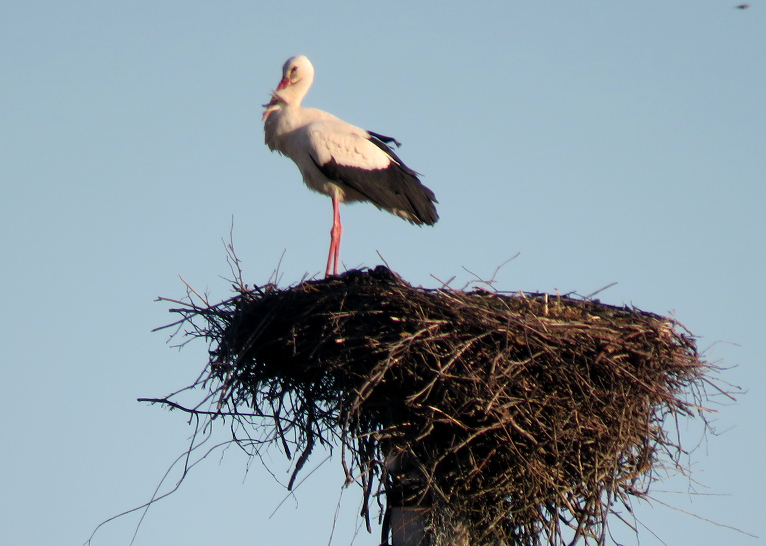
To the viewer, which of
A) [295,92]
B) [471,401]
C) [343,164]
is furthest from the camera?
[295,92]

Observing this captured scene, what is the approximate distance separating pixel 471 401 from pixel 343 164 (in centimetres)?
348

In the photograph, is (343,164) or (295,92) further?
(295,92)

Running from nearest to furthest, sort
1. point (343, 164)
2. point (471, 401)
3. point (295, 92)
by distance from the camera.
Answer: point (471, 401) < point (343, 164) < point (295, 92)

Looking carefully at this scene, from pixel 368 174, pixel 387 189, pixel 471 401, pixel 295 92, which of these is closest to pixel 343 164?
pixel 368 174

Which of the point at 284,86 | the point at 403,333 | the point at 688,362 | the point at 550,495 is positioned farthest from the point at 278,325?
the point at 284,86

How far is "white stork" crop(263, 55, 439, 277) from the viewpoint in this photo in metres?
8.70

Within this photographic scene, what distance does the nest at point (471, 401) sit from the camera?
5.70 m

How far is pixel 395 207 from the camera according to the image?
8703mm

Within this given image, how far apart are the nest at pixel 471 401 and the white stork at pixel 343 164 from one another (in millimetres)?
2568

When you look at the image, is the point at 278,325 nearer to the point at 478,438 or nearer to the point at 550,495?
the point at 478,438

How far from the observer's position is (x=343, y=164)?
869 cm

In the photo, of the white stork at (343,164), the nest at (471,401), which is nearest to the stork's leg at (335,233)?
the white stork at (343,164)

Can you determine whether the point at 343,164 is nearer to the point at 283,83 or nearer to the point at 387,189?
the point at 387,189

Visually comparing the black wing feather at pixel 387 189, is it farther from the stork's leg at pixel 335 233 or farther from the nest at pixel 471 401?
the nest at pixel 471 401
